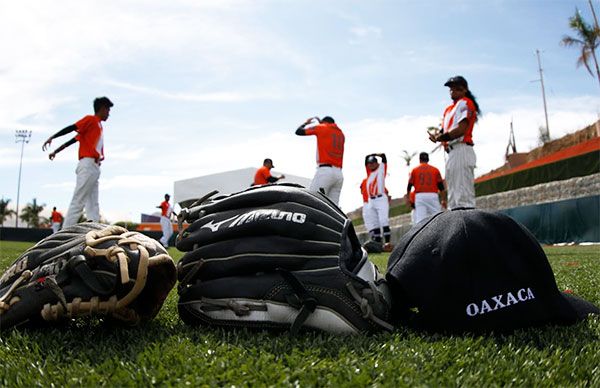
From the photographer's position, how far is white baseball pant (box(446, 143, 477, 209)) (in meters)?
5.55

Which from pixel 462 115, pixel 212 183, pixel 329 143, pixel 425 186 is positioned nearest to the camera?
pixel 462 115

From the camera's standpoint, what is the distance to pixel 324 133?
753cm

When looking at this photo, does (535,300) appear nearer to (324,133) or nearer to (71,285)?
(71,285)

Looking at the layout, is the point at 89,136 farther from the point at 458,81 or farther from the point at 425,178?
the point at 425,178

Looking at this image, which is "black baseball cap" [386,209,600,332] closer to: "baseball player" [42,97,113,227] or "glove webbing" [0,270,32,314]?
"glove webbing" [0,270,32,314]

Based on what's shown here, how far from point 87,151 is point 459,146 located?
4708 millimetres

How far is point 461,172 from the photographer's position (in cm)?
556

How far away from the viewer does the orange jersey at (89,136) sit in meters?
6.66

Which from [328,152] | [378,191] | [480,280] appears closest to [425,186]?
[378,191]

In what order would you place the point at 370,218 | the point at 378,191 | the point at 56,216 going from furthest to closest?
the point at 56,216 → the point at 370,218 → the point at 378,191

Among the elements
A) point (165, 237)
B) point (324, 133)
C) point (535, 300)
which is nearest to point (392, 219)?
point (165, 237)

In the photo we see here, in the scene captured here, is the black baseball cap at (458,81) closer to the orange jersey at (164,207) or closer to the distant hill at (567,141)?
the orange jersey at (164,207)

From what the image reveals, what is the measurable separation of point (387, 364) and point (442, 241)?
1.78 ft

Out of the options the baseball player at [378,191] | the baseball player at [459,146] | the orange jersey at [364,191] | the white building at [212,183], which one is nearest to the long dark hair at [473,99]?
the baseball player at [459,146]
